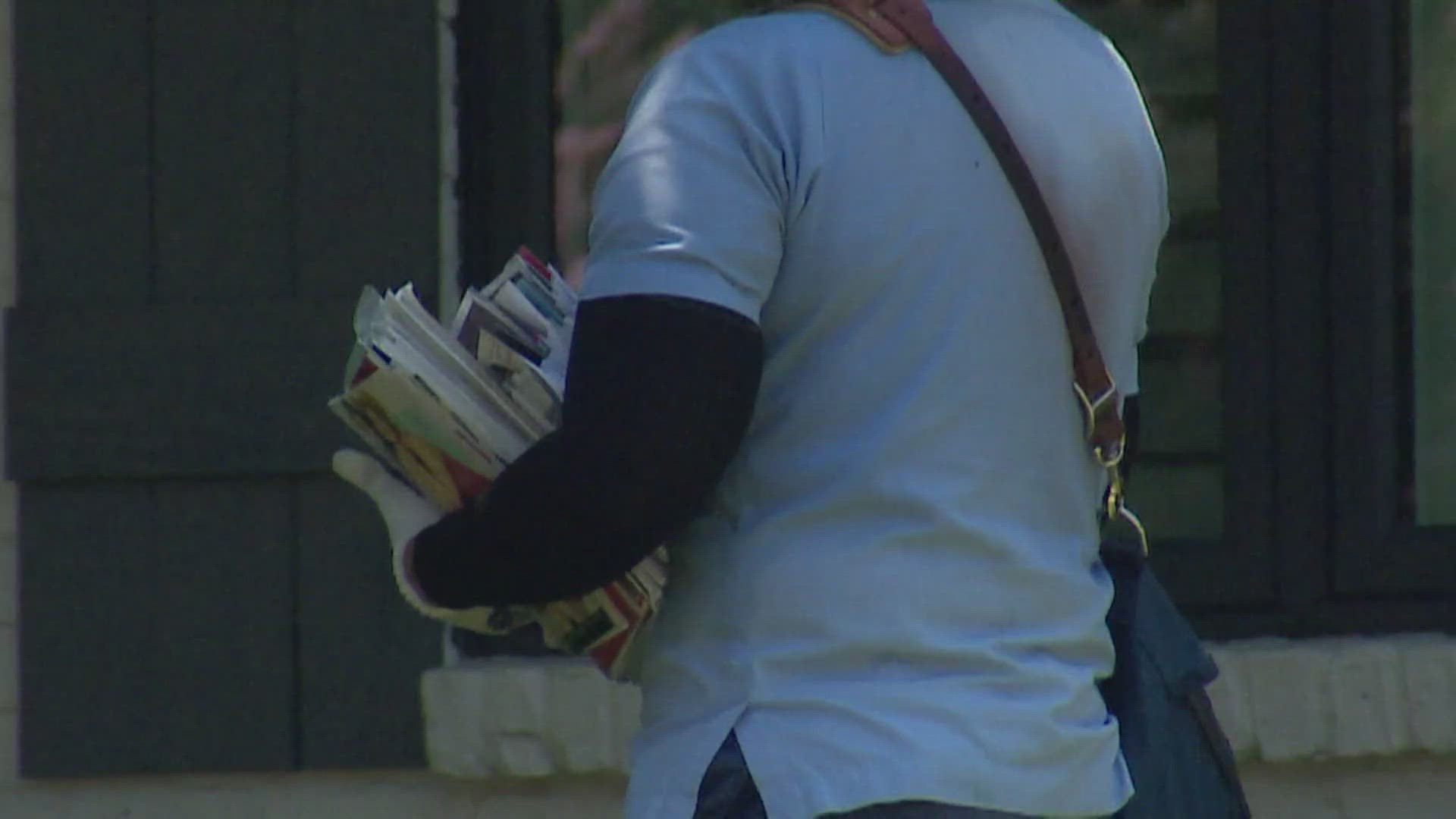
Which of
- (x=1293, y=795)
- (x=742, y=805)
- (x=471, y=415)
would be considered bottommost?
(x=1293, y=795)

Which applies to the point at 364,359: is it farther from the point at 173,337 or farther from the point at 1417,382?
the point at 1417,382

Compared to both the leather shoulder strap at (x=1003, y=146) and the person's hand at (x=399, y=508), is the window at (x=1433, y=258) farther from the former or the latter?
the person's hand at (x=399, y=508)

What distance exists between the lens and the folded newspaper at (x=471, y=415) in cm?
181

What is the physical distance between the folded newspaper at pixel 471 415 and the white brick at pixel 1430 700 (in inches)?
73.5

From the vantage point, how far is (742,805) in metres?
1.74

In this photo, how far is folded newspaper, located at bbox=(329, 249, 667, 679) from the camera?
5.94 ft

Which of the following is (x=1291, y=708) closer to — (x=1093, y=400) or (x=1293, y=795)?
(x=1293, y=795)

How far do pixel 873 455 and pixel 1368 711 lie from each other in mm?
1937

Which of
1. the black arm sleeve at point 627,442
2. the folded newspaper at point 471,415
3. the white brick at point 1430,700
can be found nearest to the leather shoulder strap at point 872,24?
the black arm sleeve at point 627,442

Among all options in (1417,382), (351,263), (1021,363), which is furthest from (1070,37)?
(1417,382)

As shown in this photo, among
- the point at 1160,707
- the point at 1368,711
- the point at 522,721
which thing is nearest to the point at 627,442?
the point at 1160,707

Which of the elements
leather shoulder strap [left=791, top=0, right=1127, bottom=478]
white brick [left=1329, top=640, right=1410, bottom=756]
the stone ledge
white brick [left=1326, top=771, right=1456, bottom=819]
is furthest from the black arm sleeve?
white brick [left=1326, top=771, right=1456, bottom=819]

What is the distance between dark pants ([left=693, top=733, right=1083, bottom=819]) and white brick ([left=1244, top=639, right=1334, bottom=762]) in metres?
1.78

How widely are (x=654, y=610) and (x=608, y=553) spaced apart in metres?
0.13
